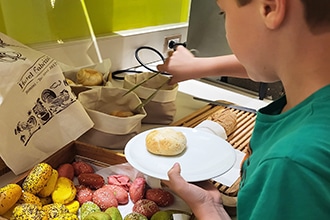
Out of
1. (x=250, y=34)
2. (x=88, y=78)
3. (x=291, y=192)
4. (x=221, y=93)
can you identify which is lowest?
(x=221, y=93)

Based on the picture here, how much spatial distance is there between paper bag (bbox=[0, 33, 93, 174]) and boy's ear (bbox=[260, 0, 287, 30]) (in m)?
0.47

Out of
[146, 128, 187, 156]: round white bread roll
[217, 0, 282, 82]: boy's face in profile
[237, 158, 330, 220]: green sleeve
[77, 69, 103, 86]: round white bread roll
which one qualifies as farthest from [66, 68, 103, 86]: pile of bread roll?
[237, 158, 330, 220]: green sleeve

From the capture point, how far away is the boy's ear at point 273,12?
1.51 feet

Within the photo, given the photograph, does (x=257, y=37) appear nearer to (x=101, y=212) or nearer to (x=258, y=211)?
(x=258, y=211)

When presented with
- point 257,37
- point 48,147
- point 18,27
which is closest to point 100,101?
point 48,147

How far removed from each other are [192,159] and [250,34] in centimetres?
32

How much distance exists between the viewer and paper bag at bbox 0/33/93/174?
2.45 ft

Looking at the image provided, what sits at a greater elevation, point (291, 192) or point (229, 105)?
point (291, 192)

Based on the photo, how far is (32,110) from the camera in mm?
785

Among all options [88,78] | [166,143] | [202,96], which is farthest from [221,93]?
[166,143]

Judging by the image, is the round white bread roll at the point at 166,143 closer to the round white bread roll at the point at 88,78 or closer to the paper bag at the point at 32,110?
the paper bag at the point at 32,110

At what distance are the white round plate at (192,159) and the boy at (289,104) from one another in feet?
0.50

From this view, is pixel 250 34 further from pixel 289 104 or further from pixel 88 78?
pixel 88 78

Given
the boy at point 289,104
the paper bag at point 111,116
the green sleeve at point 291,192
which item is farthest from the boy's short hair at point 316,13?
the paper bag at point 111,116
